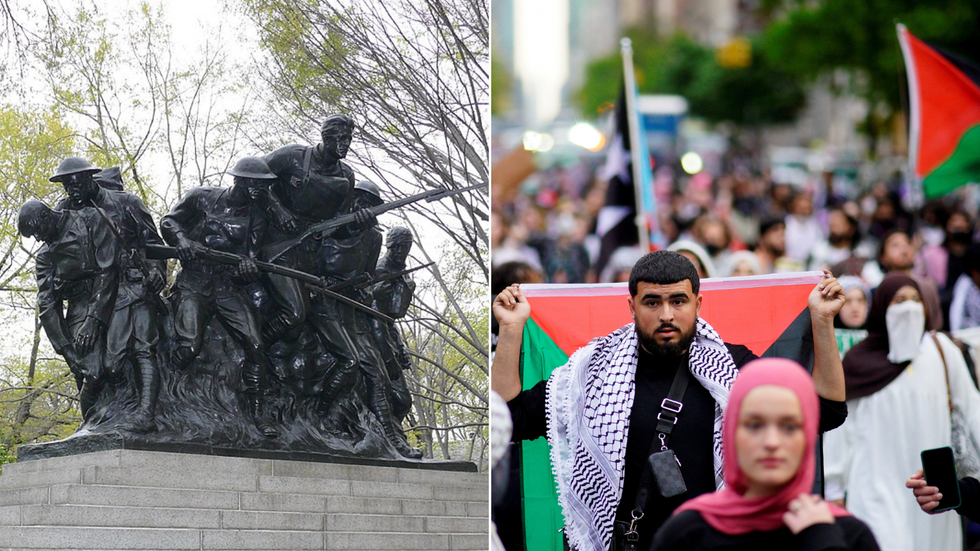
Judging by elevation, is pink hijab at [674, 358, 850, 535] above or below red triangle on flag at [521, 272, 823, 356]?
below

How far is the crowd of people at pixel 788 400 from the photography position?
3.56m

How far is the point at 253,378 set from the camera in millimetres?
8367

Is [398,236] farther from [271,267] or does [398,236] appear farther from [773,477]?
[773,477]

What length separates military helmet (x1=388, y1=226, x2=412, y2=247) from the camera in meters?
8.80

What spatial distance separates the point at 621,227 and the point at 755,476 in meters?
9.70

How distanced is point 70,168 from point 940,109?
8.91m

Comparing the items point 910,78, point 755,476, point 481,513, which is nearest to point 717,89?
point 910,78

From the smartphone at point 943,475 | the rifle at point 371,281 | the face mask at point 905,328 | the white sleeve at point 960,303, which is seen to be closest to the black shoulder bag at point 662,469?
the smartphone at point 943,475

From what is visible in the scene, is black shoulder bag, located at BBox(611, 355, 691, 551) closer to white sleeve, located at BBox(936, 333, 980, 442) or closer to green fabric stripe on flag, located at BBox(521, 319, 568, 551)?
green fabric stripe on flag, located at BBox(521, 319, 568, 551)

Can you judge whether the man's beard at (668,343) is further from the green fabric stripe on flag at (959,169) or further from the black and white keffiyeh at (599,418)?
the green fabric stripe on flag at (959,169)

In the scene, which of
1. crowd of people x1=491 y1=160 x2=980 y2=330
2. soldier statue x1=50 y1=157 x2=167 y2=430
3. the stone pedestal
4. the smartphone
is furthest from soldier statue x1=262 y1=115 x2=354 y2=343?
the smartphone

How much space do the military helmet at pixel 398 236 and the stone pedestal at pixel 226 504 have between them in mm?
1440

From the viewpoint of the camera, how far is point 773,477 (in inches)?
138

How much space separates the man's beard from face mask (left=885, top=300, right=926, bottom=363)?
3.35 metres
